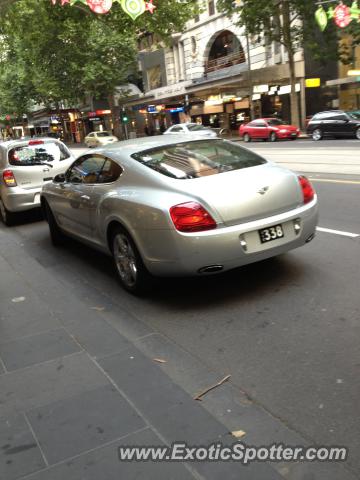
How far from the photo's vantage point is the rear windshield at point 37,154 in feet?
31.0

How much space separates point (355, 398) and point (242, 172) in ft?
7.98

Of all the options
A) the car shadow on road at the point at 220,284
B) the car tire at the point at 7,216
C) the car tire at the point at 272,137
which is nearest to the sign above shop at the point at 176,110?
the car tire at the point at 272,137

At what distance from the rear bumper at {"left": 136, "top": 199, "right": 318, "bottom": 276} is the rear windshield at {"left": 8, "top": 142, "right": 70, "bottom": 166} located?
5712 millimetres

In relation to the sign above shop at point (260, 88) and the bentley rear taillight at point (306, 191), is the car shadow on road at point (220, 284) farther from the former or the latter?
the sign above shop at point (260, 88)

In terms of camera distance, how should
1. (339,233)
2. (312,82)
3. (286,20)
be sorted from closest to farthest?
(339,233)
(286,20)
(312,82)

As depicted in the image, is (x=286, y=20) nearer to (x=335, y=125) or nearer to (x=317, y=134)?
(x=317, y=134)

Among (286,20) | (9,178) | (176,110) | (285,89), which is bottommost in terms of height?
(9,178)

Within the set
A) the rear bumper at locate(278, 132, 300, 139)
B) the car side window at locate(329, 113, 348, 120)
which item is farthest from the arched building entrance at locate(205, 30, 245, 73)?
the car side window at locate(329, 113, 348, 120)

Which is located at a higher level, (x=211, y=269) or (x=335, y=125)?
(x=335, y=125)

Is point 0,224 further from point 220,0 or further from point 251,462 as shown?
point 220,0

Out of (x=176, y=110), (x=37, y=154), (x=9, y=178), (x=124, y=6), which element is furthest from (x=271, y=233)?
(x=176, y=110)

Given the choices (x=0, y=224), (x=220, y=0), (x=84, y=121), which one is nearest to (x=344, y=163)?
(x=0, y=224)

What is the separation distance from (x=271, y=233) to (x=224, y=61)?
39.5 m

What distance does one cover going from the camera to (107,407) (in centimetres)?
299
